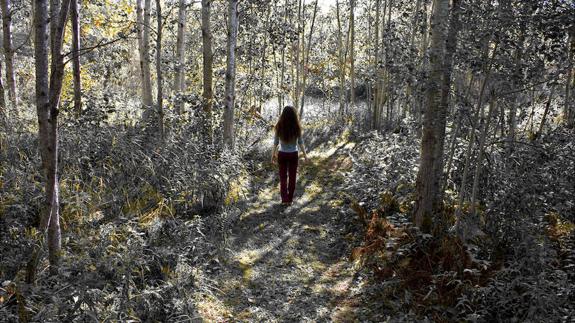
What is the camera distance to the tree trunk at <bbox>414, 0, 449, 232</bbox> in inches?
205

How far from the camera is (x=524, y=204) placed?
4992 millimetres

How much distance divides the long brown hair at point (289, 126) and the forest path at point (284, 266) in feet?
4.30

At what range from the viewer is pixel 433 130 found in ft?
17.7

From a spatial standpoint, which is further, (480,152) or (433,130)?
(433,130)

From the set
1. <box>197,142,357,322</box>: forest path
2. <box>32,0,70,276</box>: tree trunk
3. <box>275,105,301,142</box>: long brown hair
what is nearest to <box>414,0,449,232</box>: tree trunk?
<box>197,142,357,322</box>: forest path

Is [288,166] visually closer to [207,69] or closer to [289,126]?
[289,126]

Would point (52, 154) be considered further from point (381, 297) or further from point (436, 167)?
point (436, 167)

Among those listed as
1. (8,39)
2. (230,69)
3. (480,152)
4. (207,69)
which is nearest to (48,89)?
(480,152)

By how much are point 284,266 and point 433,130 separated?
8.54ft

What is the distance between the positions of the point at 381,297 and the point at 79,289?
10.1 feet

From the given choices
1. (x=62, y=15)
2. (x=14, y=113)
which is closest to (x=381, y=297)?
(x=62, y=15)

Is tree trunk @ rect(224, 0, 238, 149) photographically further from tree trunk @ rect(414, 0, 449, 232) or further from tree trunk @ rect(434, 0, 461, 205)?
tree trunk @ rect(434, 0, 461, 205)

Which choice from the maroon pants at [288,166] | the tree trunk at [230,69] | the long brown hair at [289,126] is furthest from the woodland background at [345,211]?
the long brown hair at [289,126]

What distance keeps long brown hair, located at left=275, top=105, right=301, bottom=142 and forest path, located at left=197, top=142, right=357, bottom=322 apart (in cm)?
131
